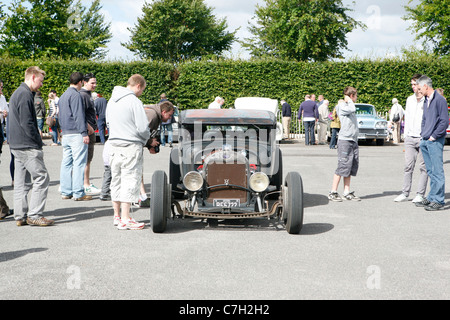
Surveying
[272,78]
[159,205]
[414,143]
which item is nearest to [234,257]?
[159,205]

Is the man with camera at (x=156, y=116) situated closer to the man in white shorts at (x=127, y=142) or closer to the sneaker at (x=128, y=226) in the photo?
the man in white shorts at (x=127, y=142)

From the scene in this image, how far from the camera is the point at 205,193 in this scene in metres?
7.05

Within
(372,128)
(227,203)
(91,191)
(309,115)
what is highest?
(309,115)

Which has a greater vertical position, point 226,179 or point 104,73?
point 104,73

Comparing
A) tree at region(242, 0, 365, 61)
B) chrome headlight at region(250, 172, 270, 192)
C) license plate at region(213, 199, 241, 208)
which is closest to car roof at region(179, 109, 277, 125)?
chrome headlight at region(250, 172, 270, 192)

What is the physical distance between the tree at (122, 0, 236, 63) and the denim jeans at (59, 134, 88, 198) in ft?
135

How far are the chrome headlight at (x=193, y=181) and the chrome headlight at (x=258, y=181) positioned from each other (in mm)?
657

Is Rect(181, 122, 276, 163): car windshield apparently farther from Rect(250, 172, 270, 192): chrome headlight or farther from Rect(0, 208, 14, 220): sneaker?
Rect(0, 208, 14, 220): sneaker

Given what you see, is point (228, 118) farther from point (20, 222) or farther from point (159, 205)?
point (20, 222)

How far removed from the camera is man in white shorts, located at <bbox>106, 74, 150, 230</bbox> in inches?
263

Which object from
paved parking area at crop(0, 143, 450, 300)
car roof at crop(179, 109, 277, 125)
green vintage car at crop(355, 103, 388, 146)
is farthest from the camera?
green vintage car at crop(355, 103, 388, 146)

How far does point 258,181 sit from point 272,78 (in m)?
19.4

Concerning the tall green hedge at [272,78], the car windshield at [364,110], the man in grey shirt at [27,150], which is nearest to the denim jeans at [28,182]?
the man in grey shirt at [27,150]

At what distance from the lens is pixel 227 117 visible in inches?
293
